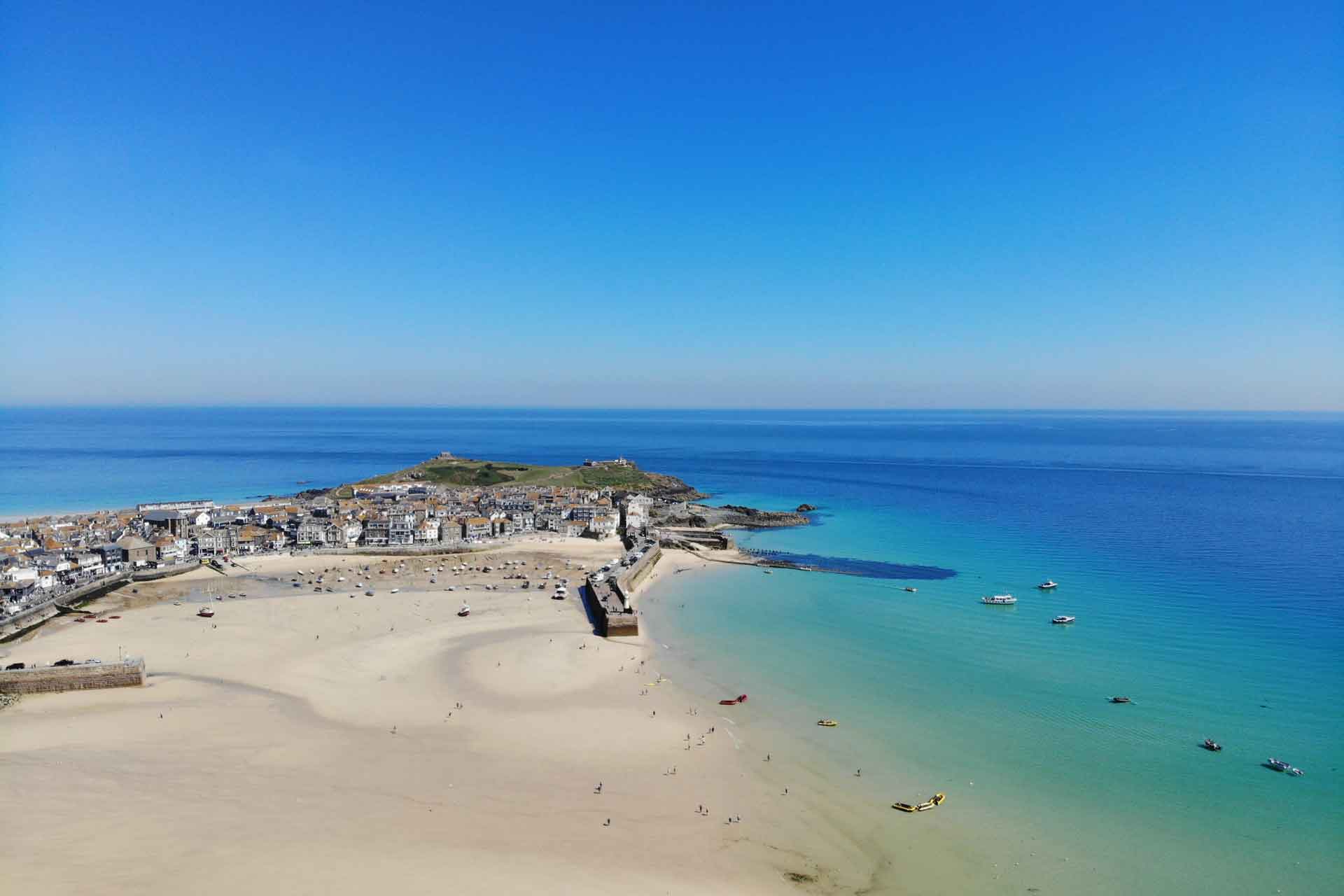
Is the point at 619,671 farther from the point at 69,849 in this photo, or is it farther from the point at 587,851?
the point at 69,849

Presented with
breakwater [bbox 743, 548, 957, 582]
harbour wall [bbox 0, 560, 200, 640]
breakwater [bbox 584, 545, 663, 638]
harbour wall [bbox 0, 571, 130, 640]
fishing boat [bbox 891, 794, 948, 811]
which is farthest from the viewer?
breakwater [bbox 743, 548, 957, 582]

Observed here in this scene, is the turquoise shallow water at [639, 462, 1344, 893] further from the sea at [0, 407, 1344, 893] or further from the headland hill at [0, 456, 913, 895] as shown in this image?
the headland hill at [0, 456, 913, 895]

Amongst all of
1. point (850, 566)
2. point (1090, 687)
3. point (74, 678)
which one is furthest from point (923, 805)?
point (74, 678)

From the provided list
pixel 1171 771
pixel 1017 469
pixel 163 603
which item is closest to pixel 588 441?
pixel 1017 469

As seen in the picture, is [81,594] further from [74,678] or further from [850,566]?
[850,566]

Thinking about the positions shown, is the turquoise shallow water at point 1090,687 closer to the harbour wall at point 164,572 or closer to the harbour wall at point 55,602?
the harbour wall at point 55,602

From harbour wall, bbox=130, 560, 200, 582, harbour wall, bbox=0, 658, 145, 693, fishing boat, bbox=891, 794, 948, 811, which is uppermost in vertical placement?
fishing boat, bbox=891, 794, 948, 811

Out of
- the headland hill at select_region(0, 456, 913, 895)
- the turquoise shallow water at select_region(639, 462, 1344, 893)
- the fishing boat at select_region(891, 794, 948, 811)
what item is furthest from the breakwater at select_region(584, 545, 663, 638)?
the fishing boat at select_region(891, 794, 948, 811)
